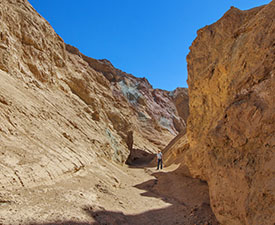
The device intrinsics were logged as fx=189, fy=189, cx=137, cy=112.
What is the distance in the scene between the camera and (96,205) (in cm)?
493

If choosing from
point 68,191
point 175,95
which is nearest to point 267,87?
point 68,191

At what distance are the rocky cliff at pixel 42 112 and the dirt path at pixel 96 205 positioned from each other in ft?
1.73

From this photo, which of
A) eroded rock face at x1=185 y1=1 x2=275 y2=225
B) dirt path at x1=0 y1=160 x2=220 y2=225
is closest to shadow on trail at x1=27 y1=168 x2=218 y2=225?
dirt path at x1=0 y1=160 x2=220 y2=225

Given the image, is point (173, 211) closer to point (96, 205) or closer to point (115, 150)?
point (96, 205)

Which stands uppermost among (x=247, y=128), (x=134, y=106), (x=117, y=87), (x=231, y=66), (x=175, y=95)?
(x=175, y=95)

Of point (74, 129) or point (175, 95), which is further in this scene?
point (175, 95)

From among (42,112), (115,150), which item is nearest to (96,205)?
A: (42,112)

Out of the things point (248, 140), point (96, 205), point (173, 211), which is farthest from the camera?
point (173, 211)

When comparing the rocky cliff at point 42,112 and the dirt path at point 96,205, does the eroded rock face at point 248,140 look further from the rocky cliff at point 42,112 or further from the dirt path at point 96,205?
the rocky cliff at point 42,112

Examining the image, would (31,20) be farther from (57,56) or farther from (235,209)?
(235,209)

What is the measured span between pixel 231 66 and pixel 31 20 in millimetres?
14183

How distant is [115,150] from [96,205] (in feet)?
35.3

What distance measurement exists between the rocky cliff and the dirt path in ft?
1.73

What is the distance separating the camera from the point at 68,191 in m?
5.18
